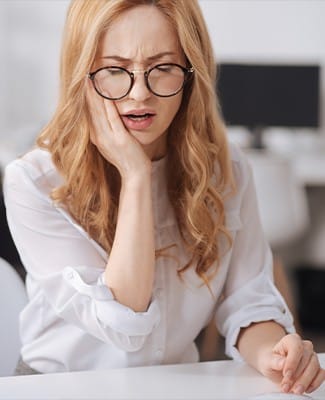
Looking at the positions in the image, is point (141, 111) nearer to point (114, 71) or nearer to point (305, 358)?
point (114, 71)

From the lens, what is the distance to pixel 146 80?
127 centimetres

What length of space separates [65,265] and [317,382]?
1.38ft

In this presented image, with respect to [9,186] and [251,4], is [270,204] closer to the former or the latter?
[251,4]

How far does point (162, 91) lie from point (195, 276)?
0.32 meters

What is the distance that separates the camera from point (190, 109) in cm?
138

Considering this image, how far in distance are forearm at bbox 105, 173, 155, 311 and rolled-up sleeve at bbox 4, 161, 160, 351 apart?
2cm

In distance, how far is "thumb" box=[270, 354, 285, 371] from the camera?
117cm

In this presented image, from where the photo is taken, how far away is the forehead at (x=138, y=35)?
1268 mm

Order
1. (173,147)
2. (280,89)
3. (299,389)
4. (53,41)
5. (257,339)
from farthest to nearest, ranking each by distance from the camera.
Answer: (53,41), (280,89), (173,147), (257,339), (299,389)

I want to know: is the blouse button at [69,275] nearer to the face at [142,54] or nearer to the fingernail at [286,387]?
the face at [142,54]

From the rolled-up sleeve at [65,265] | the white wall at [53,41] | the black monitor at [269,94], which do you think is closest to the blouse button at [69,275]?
the rolled-up sleeve at [65,265]

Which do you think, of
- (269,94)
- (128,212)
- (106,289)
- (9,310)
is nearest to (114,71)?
(128,212)

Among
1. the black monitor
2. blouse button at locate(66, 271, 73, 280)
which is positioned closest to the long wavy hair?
blouse button at locate(66, 271, 73, 280)

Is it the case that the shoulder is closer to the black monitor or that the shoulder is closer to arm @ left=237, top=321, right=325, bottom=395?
arm @ left=237, top=321, right=325, bottom=395
